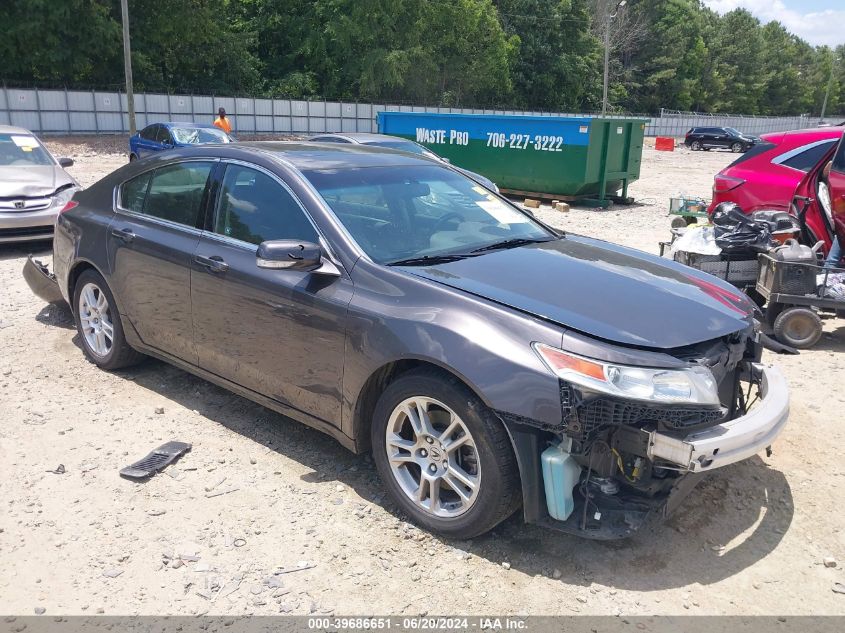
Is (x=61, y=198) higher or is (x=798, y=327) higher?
(x=61, y=198)

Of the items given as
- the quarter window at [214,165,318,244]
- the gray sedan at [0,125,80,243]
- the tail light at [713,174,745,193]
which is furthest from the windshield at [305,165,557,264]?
the gray sedan at [0,125,80,243]

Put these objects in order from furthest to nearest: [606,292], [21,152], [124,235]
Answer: [21,152], [124,235], [606,292]

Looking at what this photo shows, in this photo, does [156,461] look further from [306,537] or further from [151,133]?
[151,133]

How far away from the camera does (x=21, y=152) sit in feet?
33.8

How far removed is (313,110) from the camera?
40031 mm

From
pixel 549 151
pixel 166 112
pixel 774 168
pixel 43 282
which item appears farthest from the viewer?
pixel 166 112

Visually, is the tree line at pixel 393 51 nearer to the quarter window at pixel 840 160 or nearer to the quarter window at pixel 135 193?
the quarter window at pixel 135 193

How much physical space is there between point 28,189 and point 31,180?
0.30m

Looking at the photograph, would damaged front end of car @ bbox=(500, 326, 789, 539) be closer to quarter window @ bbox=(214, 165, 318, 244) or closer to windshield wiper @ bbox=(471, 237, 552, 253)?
windshield wiper @ bbox=(471, 237, 552, 253)

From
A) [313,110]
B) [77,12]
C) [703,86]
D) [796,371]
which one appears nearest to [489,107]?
[313,110]

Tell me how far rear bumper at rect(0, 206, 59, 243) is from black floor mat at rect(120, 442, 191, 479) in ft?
20.2

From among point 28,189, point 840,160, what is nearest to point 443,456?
point 840,160

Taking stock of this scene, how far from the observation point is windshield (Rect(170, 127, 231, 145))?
1642 cm

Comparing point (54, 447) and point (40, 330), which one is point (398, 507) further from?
point (40, 330)
